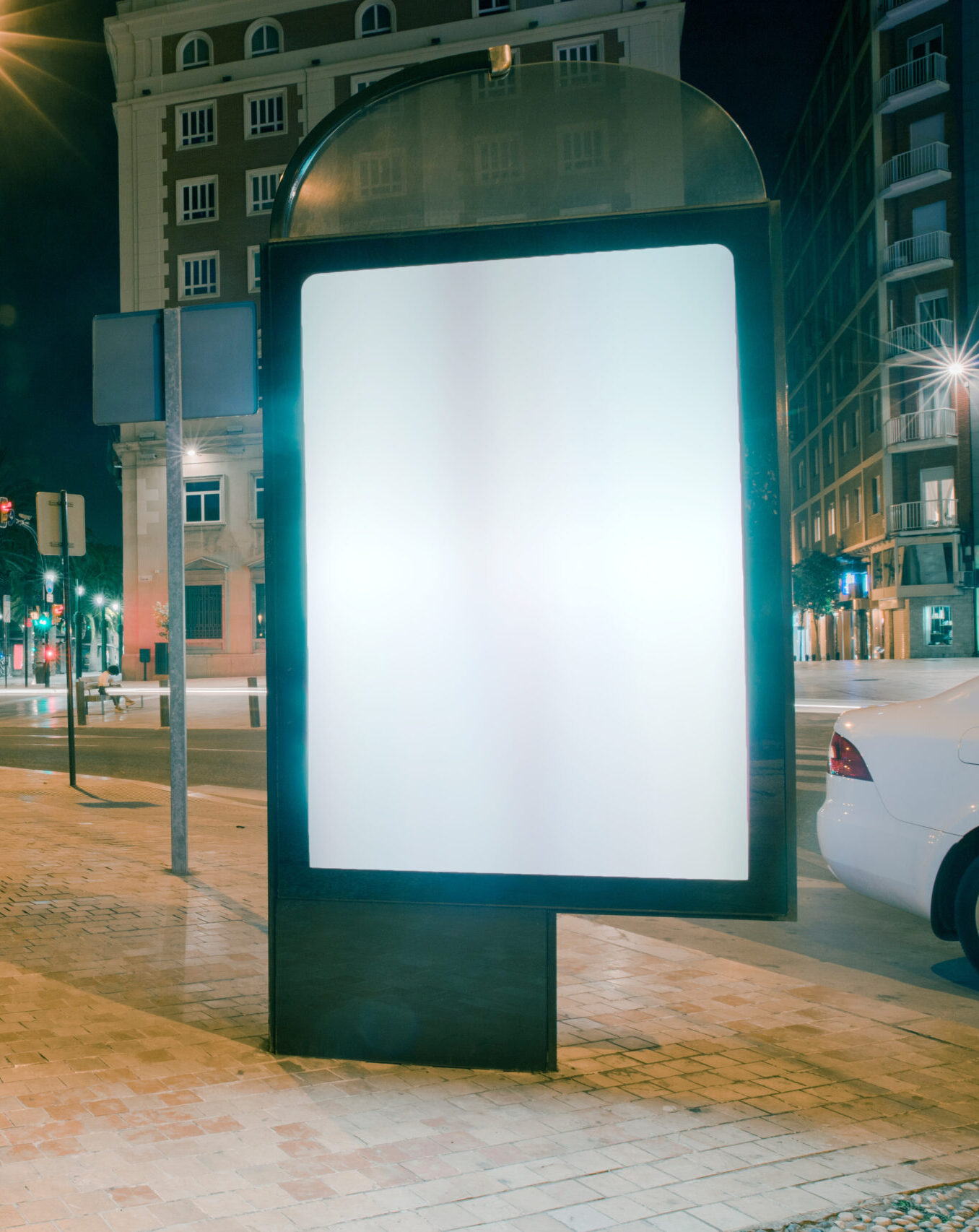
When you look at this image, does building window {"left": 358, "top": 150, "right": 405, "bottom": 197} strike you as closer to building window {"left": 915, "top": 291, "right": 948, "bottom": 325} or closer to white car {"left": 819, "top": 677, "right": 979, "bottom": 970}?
white car {"left": 819, "top": 677, "right": 979, "bottom": 970}

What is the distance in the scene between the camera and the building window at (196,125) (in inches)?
1794

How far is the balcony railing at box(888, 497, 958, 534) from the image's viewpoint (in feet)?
151

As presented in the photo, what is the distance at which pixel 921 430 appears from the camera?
46.5 meters

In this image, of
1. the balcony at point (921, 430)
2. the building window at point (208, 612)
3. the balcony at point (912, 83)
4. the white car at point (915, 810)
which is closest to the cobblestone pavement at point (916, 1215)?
the white car at point (915, 810)

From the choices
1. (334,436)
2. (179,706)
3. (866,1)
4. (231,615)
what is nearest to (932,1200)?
(334,436)

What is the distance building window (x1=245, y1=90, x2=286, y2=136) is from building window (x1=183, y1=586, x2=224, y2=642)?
18418 millimetres

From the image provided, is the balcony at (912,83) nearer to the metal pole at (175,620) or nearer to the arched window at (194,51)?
the arched window at (194,51)

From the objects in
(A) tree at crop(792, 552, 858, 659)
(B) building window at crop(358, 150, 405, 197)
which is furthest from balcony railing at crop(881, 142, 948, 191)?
(B) building window at crop(358, 150, 405, 197)

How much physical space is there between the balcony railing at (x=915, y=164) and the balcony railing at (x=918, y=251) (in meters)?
2.43

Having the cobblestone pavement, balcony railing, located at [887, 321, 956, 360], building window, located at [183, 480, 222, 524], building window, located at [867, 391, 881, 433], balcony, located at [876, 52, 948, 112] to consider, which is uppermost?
balcony, located at [876, 52, 948, 112]

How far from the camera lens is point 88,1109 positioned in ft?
11.4

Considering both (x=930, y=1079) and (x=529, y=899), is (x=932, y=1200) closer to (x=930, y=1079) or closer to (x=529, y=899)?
(x=930, y=1079)

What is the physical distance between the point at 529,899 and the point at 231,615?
42.8m


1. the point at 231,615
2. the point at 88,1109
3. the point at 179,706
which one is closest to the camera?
the point at 88,1109
